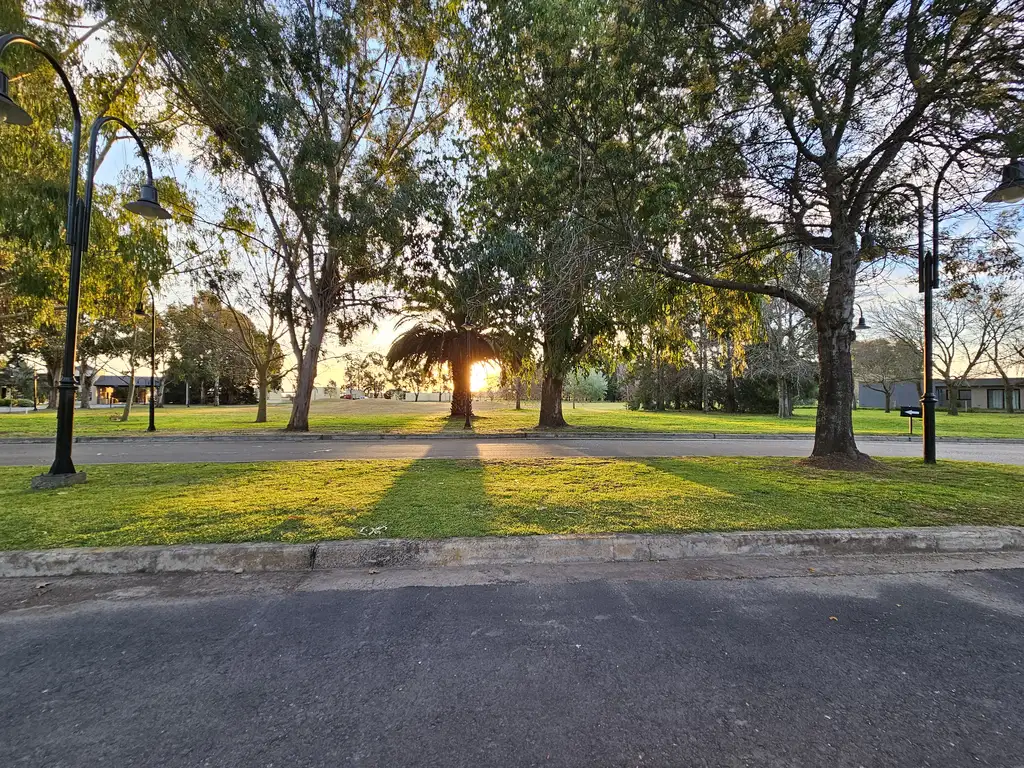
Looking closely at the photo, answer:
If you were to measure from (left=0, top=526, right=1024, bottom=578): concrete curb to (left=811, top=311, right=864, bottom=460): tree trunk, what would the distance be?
184 inches

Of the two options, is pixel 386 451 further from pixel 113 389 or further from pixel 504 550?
pixel 113 389

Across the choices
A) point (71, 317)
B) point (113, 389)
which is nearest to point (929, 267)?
point (71, 317)

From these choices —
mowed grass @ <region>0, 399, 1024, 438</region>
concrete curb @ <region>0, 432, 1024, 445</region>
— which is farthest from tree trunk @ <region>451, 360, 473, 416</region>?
concrete curb @ <region>0, 432, 1024, 445</region>

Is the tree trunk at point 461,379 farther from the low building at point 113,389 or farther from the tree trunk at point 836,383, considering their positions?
the low building at point 113,389

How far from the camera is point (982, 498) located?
21.3 feet

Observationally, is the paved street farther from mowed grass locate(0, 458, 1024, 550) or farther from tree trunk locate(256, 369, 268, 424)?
tree trunk locate(256, 369, 268, 424)

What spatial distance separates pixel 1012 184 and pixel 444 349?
67.4 ft

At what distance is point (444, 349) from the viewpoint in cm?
2448

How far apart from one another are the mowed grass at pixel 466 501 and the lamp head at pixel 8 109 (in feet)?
16.1

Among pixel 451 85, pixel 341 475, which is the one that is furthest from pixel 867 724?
pixel 451 85

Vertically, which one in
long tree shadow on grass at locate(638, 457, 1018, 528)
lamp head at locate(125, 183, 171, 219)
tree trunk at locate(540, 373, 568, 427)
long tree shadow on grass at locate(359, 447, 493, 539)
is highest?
lamp head at locate(125, 183, 171, 219)

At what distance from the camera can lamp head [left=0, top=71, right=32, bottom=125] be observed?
5.99 metres

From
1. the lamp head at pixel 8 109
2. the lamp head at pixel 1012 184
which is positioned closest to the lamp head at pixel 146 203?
the lamp head at pixel 8 109

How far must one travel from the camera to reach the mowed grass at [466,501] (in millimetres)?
4926
